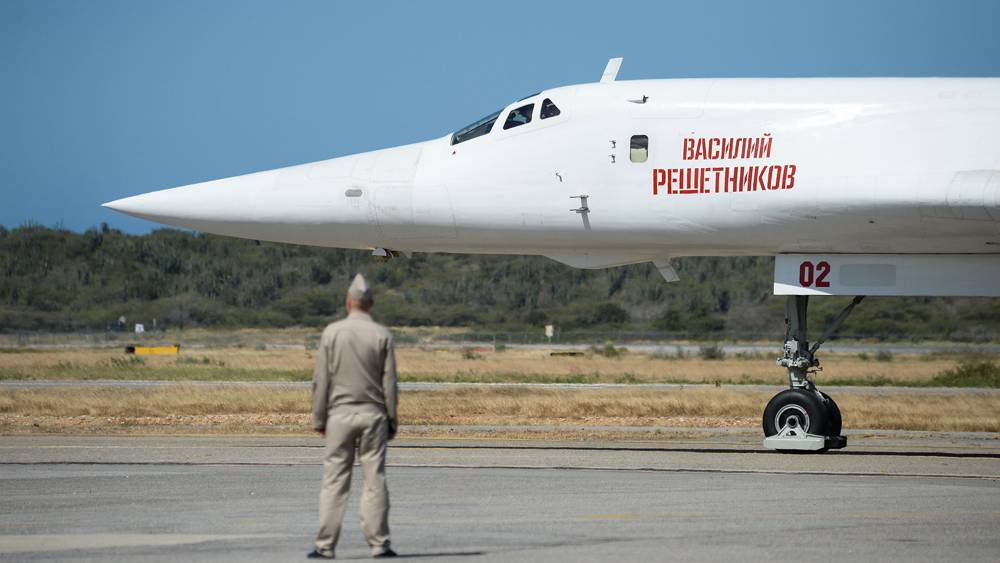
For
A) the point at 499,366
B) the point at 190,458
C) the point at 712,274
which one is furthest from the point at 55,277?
the point at 190,458

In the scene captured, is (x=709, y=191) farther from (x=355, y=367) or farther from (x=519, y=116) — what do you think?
(x=355, y=367)

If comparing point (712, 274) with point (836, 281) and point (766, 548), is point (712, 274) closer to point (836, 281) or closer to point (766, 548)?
point (836, 281)

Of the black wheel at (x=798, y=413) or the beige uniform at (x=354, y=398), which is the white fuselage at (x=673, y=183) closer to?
the black wheel at (x=798, y=413)

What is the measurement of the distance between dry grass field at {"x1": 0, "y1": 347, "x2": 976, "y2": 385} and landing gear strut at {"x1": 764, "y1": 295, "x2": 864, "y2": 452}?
59.6 ft

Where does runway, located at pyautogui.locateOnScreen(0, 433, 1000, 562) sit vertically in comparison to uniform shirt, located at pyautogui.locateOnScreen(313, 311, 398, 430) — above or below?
below

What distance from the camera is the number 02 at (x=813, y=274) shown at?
53.0ft

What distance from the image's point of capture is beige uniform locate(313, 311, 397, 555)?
8.88 meters

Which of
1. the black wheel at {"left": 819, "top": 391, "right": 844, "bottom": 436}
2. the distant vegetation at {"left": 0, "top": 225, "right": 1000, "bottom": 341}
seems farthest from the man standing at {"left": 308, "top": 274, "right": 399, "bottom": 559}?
the distant vegetation at {"left": 0, "top": 225, "right": 1000, "bottom": 341}

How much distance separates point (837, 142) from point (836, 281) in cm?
174

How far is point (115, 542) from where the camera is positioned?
9469 millimetres

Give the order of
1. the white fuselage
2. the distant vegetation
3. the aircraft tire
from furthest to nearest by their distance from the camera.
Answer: the distant vegetation < the aircraft tire < the white fuselage

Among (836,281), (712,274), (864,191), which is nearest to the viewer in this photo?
(864,191)

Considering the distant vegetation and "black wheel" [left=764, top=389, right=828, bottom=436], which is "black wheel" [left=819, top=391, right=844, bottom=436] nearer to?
"black wheel" [left=764, top=389, right=828, bottom=436]

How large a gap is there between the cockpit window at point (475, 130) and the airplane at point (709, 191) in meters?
0.02
